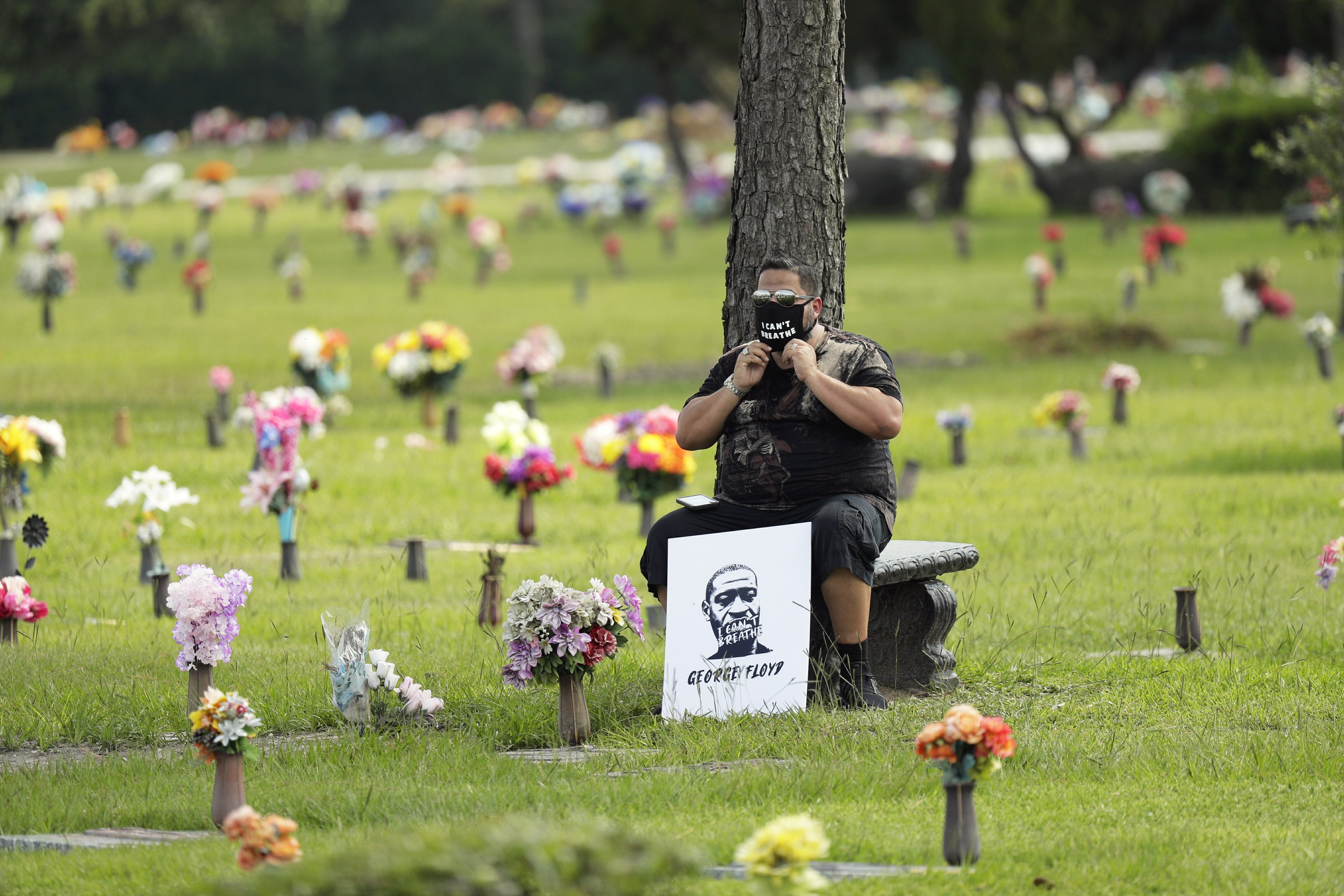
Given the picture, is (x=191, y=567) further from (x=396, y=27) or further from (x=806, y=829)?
(x=396, y=27)

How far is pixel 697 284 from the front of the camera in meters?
34.3

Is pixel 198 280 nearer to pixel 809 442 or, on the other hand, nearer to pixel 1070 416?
pixel 1070 416

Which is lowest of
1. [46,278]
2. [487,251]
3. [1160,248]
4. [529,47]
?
[46,278]

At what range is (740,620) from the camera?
682 cm

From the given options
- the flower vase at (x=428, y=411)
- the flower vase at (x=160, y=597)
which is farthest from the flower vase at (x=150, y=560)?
the flower vase at (x=428, y=411)

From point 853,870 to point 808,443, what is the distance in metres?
2.37

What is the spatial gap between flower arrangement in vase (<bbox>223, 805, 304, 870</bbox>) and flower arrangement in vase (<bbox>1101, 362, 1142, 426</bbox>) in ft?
43.1

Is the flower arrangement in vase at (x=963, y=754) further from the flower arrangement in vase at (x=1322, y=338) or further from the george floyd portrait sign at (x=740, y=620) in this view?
the flower arrangement in vase at (x=1322, y=338)

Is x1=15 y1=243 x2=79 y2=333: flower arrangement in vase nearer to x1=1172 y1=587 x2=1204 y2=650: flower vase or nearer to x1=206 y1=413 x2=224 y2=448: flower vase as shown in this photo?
x1=206 y1=413 x2=224 y2=448: flower vase

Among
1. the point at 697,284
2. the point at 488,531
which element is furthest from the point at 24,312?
the point at 488,531

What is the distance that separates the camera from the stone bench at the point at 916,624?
7.40 meters

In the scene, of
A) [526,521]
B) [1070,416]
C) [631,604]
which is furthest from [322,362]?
[631,604]

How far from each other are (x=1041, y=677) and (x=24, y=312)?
79.8ft

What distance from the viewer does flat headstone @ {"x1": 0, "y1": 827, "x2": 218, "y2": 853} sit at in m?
5.52
